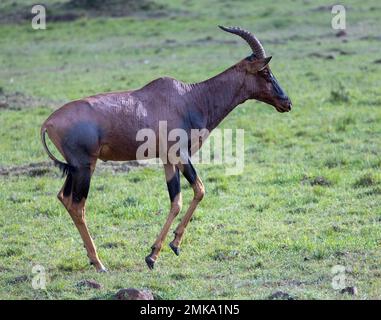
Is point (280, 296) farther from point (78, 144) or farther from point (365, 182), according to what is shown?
point (365, 182)

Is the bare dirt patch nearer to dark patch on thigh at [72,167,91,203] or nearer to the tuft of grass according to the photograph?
the tuft of grass

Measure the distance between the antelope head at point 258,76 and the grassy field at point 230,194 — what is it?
1.48 m

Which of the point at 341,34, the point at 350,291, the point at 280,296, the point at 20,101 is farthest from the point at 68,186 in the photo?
the point at 341,34

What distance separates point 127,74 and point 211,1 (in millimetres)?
11530

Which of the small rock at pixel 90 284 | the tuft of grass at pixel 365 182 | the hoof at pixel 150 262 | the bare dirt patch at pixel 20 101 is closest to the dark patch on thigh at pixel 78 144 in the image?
the hoof at pixel 150 262

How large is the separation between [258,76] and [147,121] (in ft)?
4.98

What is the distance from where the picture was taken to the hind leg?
9.55 metres

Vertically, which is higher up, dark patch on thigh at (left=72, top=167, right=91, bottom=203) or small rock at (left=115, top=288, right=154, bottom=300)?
dark patch on thigh at (left=72, top=167, right=91, bottom=203)

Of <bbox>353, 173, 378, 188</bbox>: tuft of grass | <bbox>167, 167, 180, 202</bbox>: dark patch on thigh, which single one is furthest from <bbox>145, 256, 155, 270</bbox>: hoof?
<bbox>353, 173, 378, 188</bbox>: tuft of grass

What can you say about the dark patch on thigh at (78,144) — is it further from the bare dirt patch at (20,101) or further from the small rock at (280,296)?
the bare dirt patch at (20,101)

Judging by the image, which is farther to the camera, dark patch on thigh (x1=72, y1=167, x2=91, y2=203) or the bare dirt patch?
the bare dirt patch

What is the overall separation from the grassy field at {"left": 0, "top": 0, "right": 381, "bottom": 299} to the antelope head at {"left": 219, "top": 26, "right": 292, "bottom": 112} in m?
1.48

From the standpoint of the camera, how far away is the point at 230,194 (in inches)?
502
